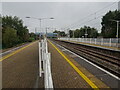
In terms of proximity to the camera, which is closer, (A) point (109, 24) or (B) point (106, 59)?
(B) point (106, 59)

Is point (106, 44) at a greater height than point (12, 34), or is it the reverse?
point (12, 34)

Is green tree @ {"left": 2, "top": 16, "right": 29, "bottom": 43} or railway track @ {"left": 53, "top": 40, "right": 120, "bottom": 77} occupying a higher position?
green tree @ {"left": 2, "top": 16, "right": 29, "bottom": 43}

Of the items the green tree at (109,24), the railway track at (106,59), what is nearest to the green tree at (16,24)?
the green tree at (109,24)

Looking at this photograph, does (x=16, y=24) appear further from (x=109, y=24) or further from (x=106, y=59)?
(x=106, y=59)

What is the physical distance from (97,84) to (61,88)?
145 centimetres

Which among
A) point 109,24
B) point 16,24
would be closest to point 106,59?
point 16,24

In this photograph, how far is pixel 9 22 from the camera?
60312mm

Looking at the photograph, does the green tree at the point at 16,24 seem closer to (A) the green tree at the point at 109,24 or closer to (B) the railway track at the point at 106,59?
(A) the green tree at the point at 109,24

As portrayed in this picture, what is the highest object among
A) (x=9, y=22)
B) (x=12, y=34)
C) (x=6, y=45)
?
(x=9, y=22)

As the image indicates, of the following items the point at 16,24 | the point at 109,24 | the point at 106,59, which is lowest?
the point at 106,59

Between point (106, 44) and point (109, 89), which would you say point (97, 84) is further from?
point (106, 44)

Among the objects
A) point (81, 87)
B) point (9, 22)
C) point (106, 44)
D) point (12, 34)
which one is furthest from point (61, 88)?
point (9, 22)

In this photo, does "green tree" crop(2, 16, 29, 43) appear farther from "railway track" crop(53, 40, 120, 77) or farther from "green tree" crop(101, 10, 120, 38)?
"railway track" crop(53, 40, 120, 77)

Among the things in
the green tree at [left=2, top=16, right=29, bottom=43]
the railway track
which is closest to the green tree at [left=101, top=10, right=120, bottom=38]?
the green tree at [left=2, top=16, right=29, bottom=43]
